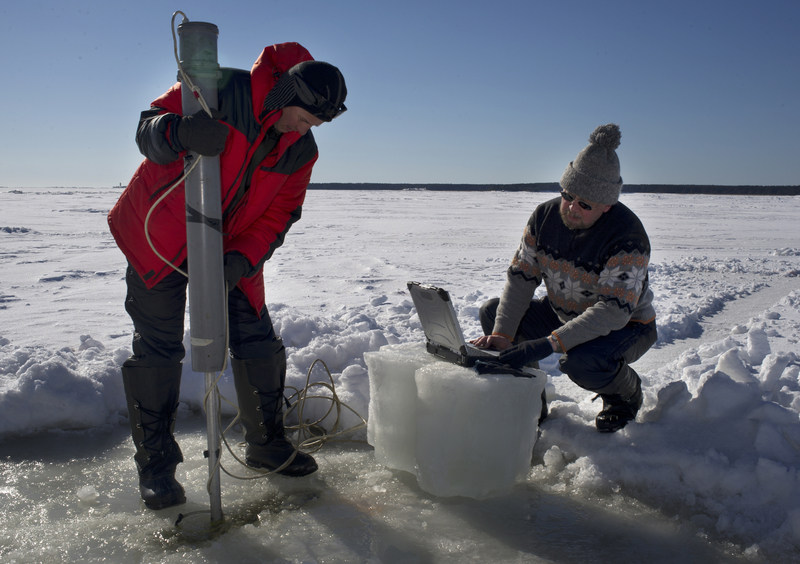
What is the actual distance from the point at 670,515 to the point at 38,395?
112 inches

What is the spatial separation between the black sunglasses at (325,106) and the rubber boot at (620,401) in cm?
162

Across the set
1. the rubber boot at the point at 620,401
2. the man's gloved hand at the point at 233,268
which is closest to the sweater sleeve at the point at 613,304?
the rubber boot at the point at 620,401

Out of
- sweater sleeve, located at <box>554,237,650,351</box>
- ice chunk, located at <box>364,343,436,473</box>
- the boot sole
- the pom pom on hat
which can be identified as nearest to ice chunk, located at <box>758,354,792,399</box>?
sweater sleeve, located at <box>554,237,650,351</box>

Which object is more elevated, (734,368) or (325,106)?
(325,106)

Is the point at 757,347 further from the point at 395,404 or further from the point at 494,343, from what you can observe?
the point at 395,404

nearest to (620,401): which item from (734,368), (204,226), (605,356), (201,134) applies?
(605,356)

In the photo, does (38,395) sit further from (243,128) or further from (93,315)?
(93,315)

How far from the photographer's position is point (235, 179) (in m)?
1.94

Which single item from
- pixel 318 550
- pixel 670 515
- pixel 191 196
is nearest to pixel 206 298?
pixel 191 196

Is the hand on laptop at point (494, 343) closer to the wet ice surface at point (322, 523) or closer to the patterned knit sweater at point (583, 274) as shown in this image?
the patterned knit sweater at point (583, 274)

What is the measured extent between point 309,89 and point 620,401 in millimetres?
1901

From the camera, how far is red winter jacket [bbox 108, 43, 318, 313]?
1.86 meters

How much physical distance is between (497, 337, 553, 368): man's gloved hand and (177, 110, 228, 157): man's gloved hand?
1.33 meters

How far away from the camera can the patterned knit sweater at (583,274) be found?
238 centimetres
